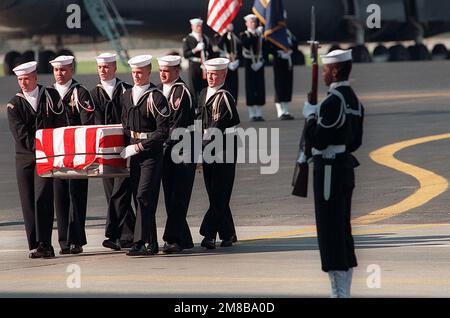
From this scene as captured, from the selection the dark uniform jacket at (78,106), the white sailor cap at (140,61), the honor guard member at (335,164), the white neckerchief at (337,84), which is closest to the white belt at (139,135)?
the white sailor cap at (140,61)

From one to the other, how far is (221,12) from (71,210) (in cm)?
1497

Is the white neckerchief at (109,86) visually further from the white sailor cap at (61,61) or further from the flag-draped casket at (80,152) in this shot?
the flag-draped casket at (80,152)

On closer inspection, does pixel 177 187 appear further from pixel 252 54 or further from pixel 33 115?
pixel 252 54

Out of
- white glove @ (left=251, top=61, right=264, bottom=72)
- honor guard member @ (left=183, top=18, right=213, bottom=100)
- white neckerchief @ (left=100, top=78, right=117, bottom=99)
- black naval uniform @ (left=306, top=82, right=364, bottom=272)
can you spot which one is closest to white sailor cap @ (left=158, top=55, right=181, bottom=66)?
white neckerchief @ (left=100, top=78, right=117, bottom=99)

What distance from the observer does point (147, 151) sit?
42.4 ft

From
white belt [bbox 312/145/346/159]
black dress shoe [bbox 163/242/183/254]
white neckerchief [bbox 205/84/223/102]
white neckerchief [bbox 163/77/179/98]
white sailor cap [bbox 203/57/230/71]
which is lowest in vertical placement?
black dress shoe [bbox 163/242/183/254]

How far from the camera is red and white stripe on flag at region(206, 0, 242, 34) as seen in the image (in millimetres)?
28078

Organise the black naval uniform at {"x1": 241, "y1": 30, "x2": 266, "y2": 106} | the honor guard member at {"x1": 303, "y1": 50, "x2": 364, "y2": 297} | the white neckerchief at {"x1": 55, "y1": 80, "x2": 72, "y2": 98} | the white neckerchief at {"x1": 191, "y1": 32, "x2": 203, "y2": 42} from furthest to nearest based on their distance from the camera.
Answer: the black naval uniform at {"x1": 241, "y1": 30, "x2": 266, "y2": 106} < the white neckerchief at {"x1": 191, "y1": 32, "x2": 203, "y2": 42} < the white neckerchief at {"x1": 55, "y1": 80, "x2": 72, "y2": 98} < the honor guard member at {"x1": 303, "y1": 50, "x2": 364, "y2": 297}

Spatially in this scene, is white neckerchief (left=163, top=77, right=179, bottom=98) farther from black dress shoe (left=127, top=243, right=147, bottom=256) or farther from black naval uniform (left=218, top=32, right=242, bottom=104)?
black naval uniform (left=218, top=32, right=242, bottom=104)

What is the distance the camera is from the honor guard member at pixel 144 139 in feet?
42.5

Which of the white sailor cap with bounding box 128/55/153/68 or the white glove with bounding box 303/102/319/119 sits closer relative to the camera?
the white glove with bounding box 303/102/319/119

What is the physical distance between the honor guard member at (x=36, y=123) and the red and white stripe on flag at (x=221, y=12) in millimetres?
14860

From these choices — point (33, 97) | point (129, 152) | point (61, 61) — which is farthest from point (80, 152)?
point (61, 61)
